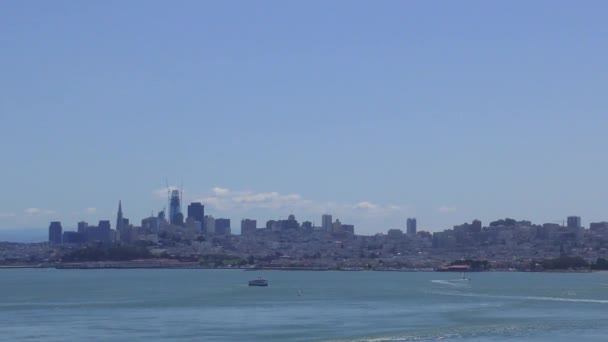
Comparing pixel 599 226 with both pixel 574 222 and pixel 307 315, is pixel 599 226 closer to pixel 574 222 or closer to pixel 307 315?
pixel 574 222

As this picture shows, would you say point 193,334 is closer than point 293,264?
Yes

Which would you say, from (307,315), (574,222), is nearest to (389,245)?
(574,222)

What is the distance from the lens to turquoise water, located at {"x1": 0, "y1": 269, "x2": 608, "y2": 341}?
38906 millimetres

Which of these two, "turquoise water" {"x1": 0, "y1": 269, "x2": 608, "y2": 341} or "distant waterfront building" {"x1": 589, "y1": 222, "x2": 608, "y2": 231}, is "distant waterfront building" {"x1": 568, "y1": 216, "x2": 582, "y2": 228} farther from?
"turquoise water" {"x1": 0, "y1": 269, "x2": 608, "y2": 341}

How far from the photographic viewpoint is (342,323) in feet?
143

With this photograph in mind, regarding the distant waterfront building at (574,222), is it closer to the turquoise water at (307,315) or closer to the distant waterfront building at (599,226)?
the distant waterfront building at (599,226)

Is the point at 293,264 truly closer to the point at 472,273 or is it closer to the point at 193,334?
the point at 472,273

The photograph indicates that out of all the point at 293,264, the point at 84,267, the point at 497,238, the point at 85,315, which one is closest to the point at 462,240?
the point at 497,238

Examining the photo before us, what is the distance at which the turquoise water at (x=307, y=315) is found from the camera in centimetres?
3891

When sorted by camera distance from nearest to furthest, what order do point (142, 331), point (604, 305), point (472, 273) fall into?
point (142, 331) → point (604, 305) → point (472, 273)

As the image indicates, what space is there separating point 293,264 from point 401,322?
3683 inches

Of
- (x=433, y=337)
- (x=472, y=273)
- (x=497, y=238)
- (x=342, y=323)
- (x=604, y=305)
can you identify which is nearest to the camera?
(x=433, y=337)

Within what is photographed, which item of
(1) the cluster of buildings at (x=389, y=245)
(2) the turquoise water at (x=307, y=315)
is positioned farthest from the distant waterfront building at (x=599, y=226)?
(2) the turquoise water at (x=307, y=315)

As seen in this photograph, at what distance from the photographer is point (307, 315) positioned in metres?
47.9
